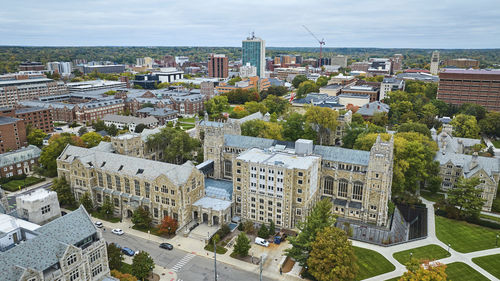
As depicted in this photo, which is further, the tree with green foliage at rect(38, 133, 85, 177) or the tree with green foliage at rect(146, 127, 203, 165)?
the tree with green foliage at rect(146, 127, 203, 165)

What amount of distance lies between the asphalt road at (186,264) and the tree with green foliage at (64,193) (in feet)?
70.0

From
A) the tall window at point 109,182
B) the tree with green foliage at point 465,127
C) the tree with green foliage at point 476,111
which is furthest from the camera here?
the tree with green foliage at point 476,111

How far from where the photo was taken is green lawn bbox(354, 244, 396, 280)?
64.9 m

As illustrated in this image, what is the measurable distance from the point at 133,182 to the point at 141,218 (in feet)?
32.9

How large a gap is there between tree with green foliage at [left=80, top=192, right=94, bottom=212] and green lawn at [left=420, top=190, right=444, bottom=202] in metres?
95.5

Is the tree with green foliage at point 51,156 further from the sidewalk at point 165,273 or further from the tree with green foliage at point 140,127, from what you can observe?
the sidewalk at point 165,273

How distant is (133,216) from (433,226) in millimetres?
73883

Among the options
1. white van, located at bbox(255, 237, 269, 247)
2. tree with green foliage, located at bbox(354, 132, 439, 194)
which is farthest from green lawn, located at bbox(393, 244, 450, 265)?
white van, located at bbox(255, 237, 269, 247)

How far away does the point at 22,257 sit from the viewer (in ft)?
155

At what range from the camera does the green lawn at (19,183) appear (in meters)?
103

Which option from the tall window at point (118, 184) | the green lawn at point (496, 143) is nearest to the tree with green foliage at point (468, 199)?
the green lawn at point (496, 143)

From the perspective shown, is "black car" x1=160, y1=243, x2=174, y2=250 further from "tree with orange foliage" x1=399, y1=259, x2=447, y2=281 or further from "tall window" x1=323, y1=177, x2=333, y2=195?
"tree with orange foliage" x1=399, y1=259, x2=447, y2=281

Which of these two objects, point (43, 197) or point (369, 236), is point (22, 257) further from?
point (369, 236)

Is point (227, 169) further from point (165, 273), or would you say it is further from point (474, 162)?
point (474, 162)
